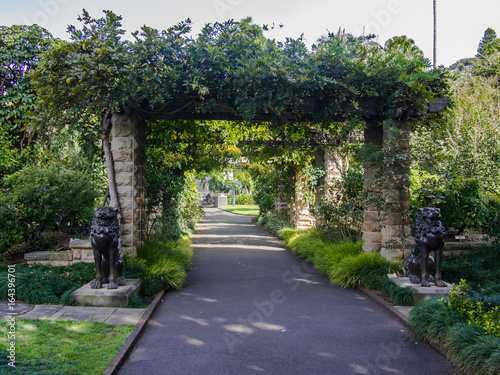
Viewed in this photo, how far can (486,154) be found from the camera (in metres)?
11.7

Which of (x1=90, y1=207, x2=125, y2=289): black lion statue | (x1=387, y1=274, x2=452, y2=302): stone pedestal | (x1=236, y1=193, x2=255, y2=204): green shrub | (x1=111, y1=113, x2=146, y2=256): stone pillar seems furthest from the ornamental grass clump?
(x1=236, y1=193, x2=255, y2=204): green shrub

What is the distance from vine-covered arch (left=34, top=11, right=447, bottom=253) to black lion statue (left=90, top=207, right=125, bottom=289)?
1.11 metres

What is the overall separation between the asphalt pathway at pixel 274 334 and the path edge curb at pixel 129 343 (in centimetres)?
7

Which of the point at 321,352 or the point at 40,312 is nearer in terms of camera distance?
the point at 321,352

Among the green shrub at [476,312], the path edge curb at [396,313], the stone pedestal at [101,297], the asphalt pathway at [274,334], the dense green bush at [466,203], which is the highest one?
the dense green bush at [466,203]

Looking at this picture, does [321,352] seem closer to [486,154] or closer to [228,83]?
[228,83]

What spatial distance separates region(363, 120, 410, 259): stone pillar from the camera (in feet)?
23.7

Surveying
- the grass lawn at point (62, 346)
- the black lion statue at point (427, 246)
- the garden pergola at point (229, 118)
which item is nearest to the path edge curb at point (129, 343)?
the grass lawn at point (62, 346)

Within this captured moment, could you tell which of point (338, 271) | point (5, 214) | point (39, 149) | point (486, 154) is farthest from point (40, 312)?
point (486, 154)

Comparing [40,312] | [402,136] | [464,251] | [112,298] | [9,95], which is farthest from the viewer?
[9,95]

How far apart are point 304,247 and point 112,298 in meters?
6.30

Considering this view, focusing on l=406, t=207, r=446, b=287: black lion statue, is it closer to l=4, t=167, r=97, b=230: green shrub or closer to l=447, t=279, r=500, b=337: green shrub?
l=447, t=279, r=500, b=337: green shrub

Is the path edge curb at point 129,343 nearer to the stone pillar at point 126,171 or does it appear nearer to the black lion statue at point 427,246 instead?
the stone pillar at point 126,171

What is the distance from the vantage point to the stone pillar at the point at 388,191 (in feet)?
23.7
